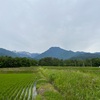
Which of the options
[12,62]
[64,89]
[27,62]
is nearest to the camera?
[64,89]

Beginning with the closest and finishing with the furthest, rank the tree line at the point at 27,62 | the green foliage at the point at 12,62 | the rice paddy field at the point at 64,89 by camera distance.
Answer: the rice paddy field at the point at 64,89
the green foliage at the point at 12,62
the tree line at the point at 27,62

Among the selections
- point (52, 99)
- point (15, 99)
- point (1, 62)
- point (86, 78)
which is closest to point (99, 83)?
point (86, 78)

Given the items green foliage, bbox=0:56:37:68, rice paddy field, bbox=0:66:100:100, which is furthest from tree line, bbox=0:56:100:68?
rice paddy field, bbox=0:66:100:100

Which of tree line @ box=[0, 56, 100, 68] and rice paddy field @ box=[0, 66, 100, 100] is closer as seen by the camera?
rice paddy field @ box=[0, 66, 100, 100]

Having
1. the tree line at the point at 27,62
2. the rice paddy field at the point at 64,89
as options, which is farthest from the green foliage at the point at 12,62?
the rice paddy field at the point at 64,89

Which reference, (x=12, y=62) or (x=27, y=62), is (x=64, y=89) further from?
(x=27, y=62)

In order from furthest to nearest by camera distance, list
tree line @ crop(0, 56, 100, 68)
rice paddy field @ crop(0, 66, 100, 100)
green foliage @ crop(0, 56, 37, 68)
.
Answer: tree line @ crop(0, 56, 100, 68) → green foliage @ crop(0, 56, 37, 68) → rice paddy field @ crop(0, 66, 100, 100)

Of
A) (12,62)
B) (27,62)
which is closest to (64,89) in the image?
(12,62)

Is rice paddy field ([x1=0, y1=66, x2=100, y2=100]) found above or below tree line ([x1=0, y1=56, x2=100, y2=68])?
below

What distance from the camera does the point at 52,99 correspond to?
12.0m

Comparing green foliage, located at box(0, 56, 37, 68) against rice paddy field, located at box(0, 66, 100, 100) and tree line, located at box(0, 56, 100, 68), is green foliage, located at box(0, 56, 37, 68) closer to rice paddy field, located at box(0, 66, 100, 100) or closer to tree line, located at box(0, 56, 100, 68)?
tree line, located at box(0, 56, 100, 68)

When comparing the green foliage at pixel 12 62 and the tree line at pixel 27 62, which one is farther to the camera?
the tree line at pixel 27 62

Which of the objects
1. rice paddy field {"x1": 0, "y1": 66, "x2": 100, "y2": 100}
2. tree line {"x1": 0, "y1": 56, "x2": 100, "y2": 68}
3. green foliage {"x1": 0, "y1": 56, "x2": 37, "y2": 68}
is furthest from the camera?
tree line {"x1": 0, "y1": 56, "x2": 100, "y2": 68}

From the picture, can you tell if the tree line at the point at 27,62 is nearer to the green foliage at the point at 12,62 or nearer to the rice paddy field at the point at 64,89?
the green foliage at the point at 12,62
